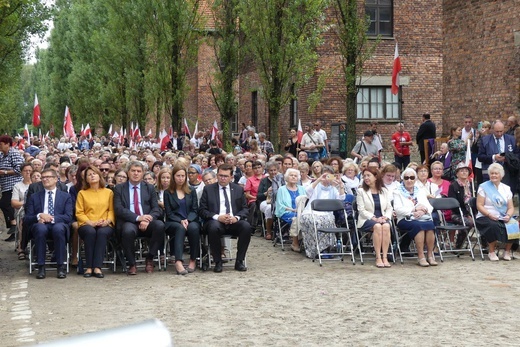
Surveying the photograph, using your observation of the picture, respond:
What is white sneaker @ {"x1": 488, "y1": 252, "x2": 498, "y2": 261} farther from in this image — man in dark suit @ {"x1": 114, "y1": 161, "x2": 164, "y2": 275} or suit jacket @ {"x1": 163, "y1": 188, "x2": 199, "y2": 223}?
man in dark suit @ {"x1": 114, "y1": 161, "x2": 164, "y2": 275}

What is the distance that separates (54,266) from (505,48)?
45.7ft

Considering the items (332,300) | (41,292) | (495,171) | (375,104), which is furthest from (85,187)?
Result: (375,104)

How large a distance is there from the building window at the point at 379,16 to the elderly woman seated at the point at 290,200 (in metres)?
19.1

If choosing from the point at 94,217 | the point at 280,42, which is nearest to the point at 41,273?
the point at 94,217

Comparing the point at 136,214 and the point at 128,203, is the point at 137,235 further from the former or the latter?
the point at 128,203

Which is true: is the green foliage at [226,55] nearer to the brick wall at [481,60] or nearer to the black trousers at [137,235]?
the brick wall at [481,60]

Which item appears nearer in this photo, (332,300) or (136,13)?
(332,300)

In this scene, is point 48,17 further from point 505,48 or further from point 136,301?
point 136,301

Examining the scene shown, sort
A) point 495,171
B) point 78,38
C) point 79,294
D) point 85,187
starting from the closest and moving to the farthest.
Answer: point 79,294, point 85,187, point 495,171, point 78,38

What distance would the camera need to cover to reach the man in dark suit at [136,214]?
42.2ft

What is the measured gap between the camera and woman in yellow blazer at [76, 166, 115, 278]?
1270cm

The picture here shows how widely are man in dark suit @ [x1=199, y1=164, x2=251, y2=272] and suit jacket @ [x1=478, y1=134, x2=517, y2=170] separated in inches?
230

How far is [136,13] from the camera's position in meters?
39.7

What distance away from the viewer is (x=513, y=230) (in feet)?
46.3
